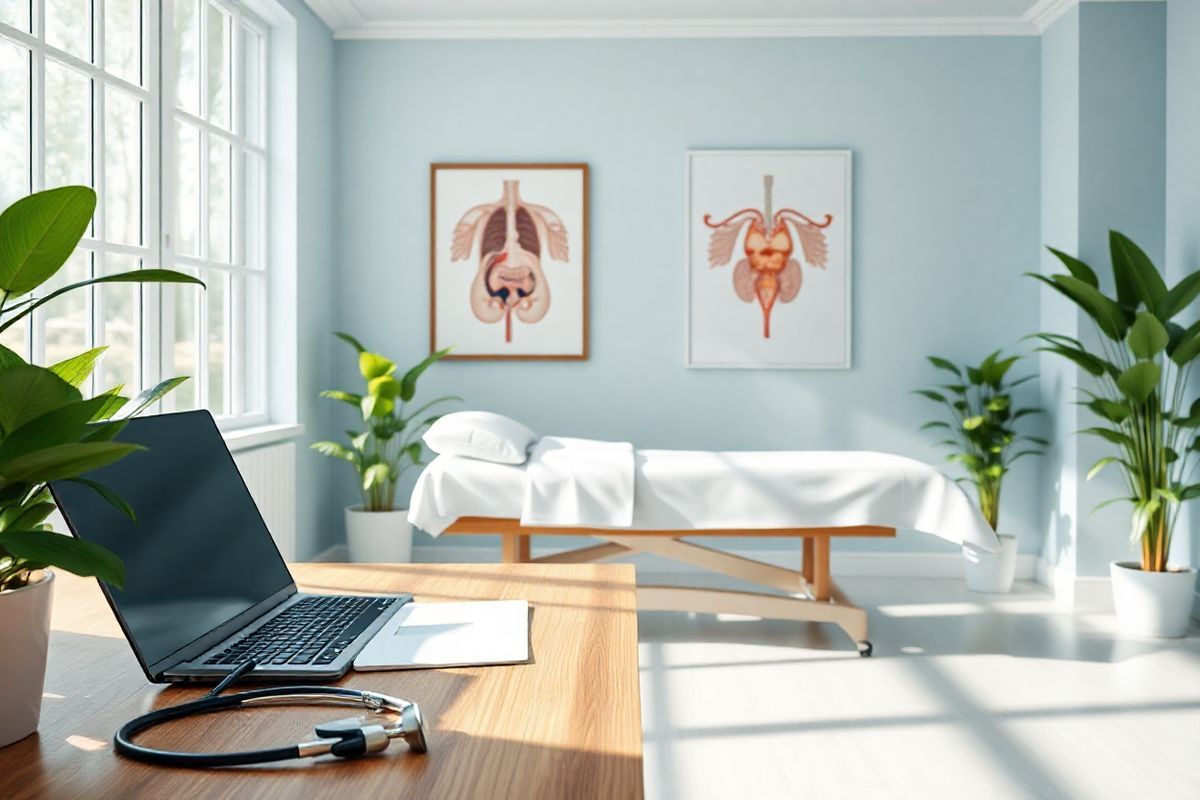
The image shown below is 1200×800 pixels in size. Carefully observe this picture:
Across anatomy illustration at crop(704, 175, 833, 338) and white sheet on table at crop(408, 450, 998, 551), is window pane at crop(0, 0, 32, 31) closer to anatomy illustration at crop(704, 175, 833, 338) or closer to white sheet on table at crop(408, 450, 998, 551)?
white sheet on table at crop(408, 450, 998, 551)

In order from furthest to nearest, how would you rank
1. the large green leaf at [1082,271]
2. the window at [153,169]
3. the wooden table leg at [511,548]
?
the large green leaf at [1082,271], the wooden table leg at [511,548], the window at [153,169]

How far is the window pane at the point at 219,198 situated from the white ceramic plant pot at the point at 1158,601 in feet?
12.1

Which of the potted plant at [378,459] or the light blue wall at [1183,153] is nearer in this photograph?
the light blue wall at [1183,153]

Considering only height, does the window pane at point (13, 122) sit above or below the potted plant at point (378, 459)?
above

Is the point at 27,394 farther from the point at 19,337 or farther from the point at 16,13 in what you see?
the point at 16,13

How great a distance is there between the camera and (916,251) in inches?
187

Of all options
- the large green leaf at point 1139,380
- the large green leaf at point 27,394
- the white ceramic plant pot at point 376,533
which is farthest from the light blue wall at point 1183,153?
the large green leaf at point 27,394

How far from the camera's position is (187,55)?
11.8 ft

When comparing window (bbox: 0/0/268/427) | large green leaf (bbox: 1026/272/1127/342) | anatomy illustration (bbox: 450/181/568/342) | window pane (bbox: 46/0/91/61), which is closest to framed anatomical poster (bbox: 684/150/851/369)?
anatomy illustration (bbox: 450/181/568/342)

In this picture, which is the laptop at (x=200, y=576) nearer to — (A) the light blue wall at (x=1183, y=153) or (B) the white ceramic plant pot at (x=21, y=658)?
(B) the white ceramic plant pot at (x=21, y=658)

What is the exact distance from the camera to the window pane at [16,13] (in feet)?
8.21

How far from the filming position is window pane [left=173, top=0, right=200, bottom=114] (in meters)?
3.52

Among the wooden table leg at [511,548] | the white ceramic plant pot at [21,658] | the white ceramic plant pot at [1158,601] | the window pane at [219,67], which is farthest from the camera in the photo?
the window pane at [219,67]

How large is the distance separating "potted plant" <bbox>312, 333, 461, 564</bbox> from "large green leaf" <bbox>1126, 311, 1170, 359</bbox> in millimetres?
2717
